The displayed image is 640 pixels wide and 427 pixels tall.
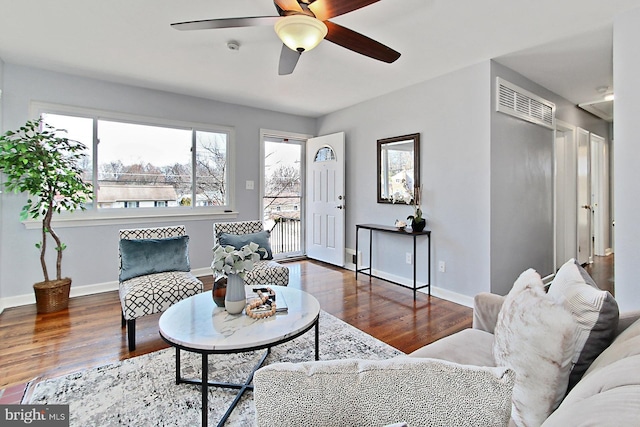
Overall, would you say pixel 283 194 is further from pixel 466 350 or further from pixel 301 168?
pixel 466 350

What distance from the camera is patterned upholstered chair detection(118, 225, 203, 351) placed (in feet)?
7.74

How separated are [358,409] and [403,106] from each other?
12.8 feet

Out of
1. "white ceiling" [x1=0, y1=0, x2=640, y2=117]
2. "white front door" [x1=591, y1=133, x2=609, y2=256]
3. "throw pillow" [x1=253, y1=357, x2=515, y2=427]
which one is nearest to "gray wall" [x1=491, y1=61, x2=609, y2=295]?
"white ceiling" [x1=0, y1=0, x2=640, y2=117]

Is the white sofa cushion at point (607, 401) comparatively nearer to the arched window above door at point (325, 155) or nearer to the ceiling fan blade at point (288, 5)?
the ceiling fan blade at point (288, 5)

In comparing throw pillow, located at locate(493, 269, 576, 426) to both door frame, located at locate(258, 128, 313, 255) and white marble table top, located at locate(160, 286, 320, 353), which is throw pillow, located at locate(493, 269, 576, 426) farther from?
door frame, located at locate(258, 128, 313, 255)

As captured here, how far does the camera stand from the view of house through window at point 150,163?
3.71 metres

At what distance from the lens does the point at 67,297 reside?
3203mm

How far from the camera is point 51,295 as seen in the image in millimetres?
3064

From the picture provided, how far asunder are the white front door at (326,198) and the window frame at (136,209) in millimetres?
1328

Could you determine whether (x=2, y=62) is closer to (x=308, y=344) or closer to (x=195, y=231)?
(x=195, y=231)

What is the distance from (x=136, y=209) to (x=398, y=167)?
3.36 metres

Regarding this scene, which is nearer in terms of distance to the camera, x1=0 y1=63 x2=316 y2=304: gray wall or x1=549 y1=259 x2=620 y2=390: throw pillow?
x1=549 y1=259 x2=620 y2=390: throw pillow

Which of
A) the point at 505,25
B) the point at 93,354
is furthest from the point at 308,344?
the point at 505,25

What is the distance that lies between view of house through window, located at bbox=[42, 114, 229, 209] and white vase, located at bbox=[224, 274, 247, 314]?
2.81m
